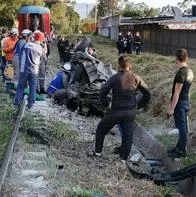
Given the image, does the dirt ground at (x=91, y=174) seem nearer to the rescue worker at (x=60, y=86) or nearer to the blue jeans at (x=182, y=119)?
the blue jeans at (x=182, y=119)

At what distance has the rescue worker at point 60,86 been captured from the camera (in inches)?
574

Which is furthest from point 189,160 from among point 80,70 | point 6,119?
point 80,70

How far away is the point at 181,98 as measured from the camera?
9008 millimetres

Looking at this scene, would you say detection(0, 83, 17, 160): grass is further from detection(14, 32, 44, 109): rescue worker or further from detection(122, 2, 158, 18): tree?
detection(122, 2, 158, 18): tree

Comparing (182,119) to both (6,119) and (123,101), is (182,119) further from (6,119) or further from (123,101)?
(6,119)

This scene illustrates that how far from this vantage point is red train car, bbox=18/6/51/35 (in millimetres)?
29953

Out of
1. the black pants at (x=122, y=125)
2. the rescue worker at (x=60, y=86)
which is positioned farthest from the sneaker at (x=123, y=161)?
the rescue worker at (x=60, y=86)

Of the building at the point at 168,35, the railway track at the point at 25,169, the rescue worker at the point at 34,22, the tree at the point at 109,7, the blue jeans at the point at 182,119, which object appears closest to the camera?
the railway track at the point at 25,169

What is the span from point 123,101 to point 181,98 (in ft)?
3.43

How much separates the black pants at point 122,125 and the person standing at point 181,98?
26.2 inches

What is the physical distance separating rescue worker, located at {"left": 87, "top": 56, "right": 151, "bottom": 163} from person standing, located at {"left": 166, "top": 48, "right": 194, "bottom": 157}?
46 centimetres

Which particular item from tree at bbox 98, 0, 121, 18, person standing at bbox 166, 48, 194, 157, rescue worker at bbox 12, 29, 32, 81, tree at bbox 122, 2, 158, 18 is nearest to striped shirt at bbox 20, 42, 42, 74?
rescue worker at bbox 12, 29, 32, 81

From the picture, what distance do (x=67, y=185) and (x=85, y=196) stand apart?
588 millimetres

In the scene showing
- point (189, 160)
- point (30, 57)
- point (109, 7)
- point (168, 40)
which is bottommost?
point (168, 40)
